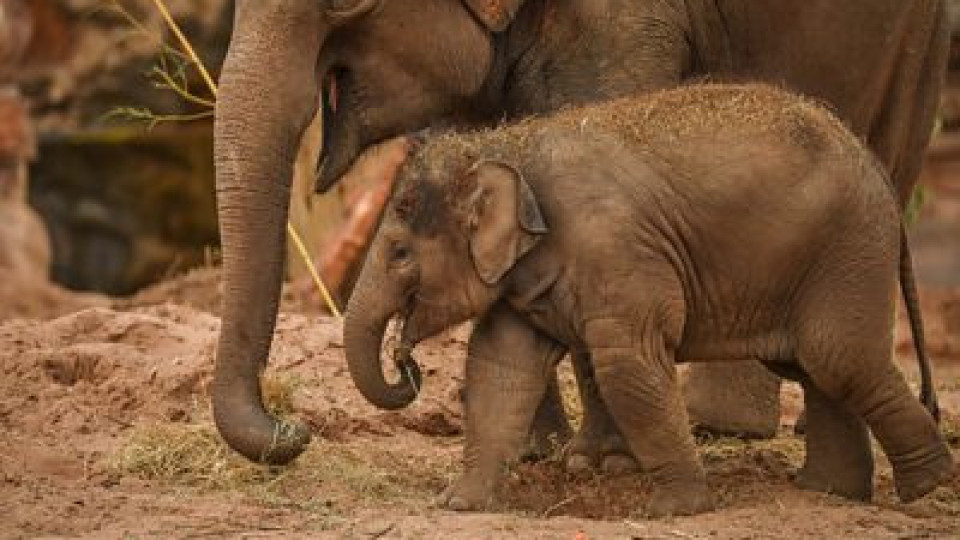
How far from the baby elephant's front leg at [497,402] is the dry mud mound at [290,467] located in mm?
103

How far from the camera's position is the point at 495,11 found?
7.64 metres

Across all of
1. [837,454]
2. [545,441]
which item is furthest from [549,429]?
[837,454]

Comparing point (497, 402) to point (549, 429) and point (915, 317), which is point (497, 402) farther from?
point (915, 317)

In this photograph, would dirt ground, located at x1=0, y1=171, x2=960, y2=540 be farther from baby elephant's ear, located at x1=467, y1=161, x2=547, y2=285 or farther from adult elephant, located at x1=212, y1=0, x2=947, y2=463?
baby elephant's ear, located at x1=467, y1=161, x2=547, y2=285

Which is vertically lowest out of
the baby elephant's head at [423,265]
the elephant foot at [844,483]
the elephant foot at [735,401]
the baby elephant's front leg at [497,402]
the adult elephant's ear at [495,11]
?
the elephant foot at [735,401]

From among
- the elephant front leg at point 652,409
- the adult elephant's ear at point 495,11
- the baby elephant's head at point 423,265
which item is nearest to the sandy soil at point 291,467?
the elephant front leg at point 652,409

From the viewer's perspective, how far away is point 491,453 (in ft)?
22.8

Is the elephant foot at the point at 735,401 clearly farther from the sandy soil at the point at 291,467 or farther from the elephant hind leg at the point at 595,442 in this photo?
the elephant hind leg at the point at 595,442

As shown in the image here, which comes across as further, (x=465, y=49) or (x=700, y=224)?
(x=465, y=49)

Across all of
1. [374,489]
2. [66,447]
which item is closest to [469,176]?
[374,489]

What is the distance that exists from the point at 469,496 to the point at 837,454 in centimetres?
129

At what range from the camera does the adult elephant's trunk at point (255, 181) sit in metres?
7.03

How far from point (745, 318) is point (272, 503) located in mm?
1519

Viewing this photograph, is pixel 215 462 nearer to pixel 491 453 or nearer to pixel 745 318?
pixel 491 453
